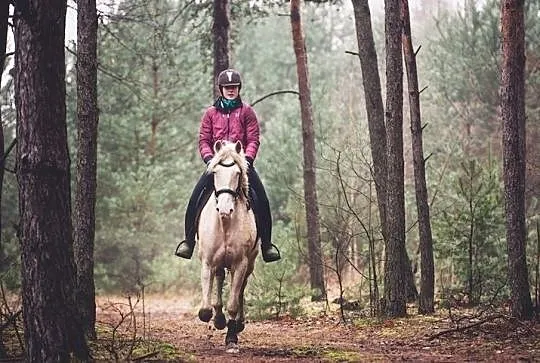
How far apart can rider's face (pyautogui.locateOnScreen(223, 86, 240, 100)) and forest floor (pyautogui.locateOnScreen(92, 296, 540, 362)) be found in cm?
292

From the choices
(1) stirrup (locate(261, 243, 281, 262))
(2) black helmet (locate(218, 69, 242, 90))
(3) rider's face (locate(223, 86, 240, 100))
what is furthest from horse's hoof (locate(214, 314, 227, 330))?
(2) black helmet (locate(218, 69, 242, 90))

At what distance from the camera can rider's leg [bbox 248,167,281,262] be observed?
9470 millimetres

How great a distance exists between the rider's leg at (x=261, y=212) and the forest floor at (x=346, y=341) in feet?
3.96

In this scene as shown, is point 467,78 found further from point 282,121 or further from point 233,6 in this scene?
point 233,6

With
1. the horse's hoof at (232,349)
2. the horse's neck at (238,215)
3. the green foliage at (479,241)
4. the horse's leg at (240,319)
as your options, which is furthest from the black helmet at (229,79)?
the green foliage at (479,241)

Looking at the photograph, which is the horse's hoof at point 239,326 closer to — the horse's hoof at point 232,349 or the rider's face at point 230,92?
the horse's hoof at point 232,349

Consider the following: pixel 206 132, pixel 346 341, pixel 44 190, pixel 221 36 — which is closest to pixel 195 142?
pixel 221 36

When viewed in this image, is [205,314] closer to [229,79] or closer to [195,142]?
[229,79]

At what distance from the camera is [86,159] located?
336 inches

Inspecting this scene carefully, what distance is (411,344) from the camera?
29.4 feet

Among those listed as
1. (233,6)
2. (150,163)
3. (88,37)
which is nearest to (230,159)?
(88,37)

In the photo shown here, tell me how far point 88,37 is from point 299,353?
437 centimetres

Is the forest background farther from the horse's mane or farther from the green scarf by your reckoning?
the horse's mane

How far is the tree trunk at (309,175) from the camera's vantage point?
17188 mm
